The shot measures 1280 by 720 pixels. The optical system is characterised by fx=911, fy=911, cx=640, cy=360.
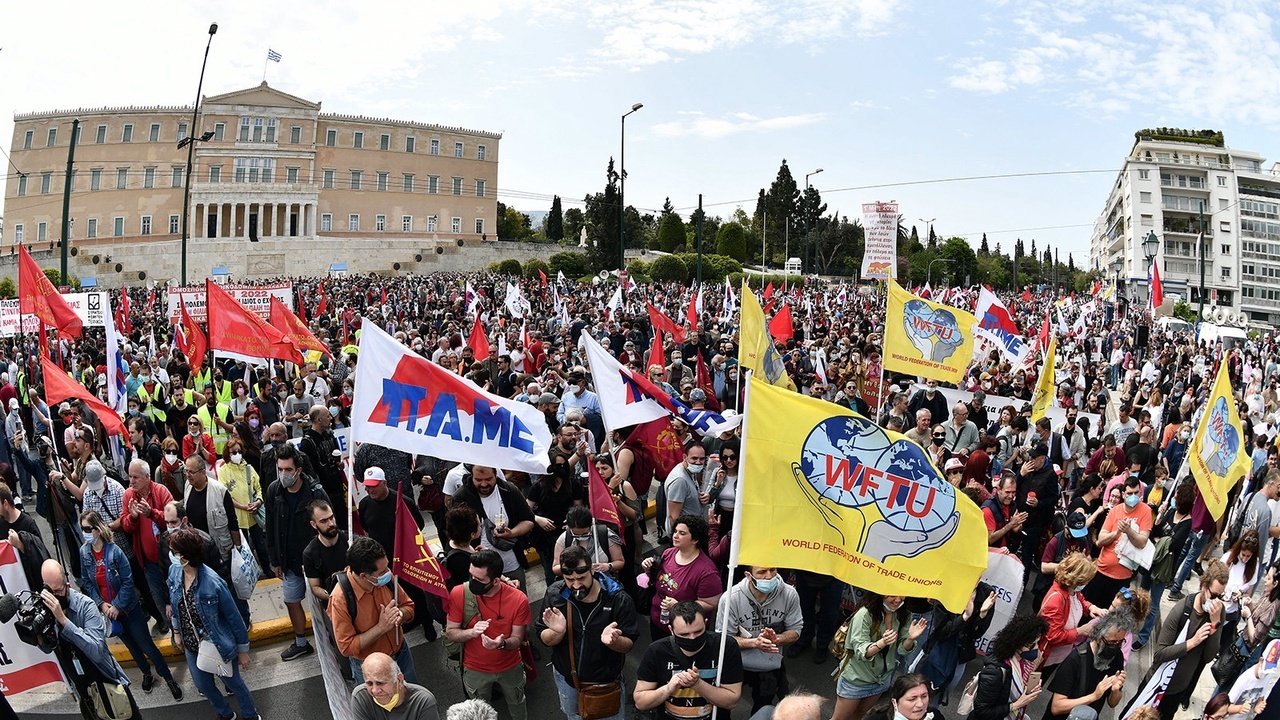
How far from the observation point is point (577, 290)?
1486 inches

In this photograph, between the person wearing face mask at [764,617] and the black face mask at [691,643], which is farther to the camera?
the person wearing face mask at [764,617]

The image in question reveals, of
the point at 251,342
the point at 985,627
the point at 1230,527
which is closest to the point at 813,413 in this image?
the point at 985,627

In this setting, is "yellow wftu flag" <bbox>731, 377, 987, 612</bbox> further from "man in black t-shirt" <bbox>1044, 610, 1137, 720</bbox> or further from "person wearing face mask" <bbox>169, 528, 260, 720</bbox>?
"person wearing face mask" <bbox>169, 528, 260, 720</bbox>

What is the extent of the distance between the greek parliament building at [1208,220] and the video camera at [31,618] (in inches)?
3474

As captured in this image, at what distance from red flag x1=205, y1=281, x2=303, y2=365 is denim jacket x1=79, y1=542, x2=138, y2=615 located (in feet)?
18.4

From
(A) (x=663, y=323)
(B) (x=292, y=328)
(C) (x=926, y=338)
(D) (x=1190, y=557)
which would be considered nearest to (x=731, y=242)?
(A) (x=663, y=323)

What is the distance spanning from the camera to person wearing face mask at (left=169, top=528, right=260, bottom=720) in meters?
5.45

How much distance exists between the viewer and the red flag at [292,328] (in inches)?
502

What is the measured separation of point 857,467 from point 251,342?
30.0ft

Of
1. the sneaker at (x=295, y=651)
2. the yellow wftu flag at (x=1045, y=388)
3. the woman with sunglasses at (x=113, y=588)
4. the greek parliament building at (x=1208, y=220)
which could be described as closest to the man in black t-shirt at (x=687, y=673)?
the sneaker at (x=295, y=651)

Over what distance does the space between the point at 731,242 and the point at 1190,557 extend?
228ft

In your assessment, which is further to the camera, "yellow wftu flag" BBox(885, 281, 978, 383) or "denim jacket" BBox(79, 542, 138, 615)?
"yellow wftu flag" BBox(885, 281, 978, 383)

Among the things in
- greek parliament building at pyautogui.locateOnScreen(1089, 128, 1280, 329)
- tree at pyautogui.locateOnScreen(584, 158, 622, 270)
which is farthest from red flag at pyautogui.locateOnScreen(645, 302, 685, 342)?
greek parliament building at pyautogui.locateOnScreen(1089, 128, 1280, 329)

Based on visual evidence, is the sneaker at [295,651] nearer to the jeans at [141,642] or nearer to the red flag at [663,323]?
the jeans at [141,642]
